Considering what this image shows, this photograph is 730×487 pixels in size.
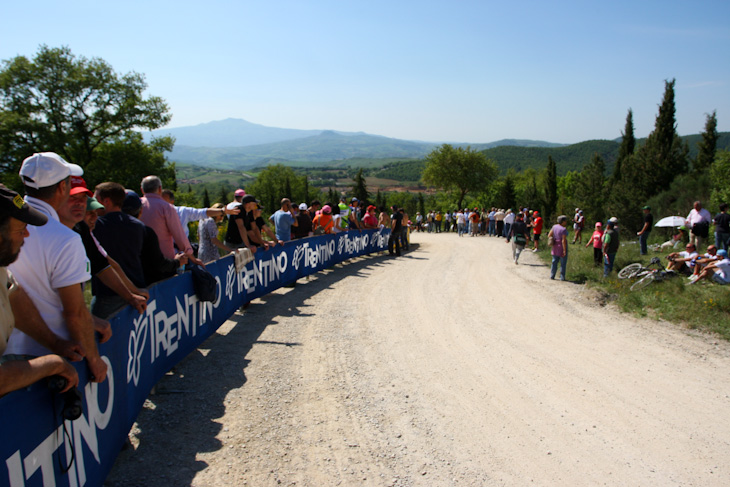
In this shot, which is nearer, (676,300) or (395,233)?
(676,300)

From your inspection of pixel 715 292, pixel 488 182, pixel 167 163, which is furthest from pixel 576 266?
pixel 488 182

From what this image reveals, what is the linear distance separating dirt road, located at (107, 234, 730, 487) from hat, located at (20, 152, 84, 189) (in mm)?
2433

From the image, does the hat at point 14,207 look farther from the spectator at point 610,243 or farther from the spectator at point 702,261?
the spectator at point 702,261

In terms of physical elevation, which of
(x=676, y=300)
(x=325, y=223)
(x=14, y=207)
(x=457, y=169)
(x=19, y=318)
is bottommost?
(x=676, y=300)

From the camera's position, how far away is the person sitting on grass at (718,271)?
11.5 metres

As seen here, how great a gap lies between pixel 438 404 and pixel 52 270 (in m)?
4.12

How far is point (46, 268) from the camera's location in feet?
9.63

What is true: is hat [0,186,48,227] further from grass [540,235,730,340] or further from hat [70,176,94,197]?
grass [540,235,730,340]

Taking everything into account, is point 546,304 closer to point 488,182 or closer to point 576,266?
point 576,266

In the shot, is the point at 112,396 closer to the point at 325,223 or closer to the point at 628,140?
the point at 325,223

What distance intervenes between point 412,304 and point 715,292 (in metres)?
6.68

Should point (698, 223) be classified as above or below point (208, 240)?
below

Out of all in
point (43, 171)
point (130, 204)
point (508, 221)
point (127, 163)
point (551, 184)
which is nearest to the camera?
point (43, 171)

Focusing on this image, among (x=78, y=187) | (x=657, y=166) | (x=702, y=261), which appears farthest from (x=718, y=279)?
(x=657, y=166)
